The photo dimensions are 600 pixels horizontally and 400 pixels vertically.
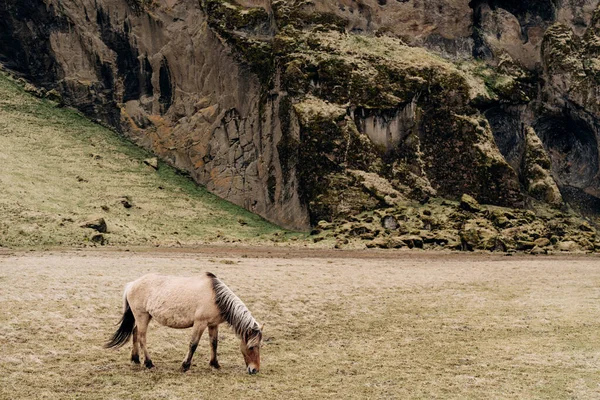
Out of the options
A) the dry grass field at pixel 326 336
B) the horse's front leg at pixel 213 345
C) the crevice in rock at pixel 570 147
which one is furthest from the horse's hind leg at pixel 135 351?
the crevice in rock at pixel 570 147

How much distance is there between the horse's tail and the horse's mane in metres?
2.28

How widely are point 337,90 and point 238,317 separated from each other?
4917cm

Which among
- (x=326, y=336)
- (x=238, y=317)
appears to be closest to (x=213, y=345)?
(x=238, y=317)

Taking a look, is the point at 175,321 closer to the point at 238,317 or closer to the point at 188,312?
the point at 188,312

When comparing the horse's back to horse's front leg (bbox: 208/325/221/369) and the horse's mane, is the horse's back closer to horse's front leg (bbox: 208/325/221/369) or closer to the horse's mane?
the horse's mane

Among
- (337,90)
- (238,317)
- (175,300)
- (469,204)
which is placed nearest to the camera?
(238,317)

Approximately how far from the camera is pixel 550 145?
229 ft

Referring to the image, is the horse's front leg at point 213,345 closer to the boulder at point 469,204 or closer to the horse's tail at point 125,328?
the horse's tail at point 125,328

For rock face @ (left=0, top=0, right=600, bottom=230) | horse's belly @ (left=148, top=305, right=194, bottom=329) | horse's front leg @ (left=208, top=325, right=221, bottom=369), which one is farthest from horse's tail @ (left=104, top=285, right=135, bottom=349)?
rock face @ (left=0, top=0, right=600, bottom=230)

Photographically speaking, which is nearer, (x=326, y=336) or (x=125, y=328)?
(x=125, y=328)

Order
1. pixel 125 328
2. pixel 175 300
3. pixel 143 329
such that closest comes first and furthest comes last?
pixel 175 300 → pixel 143 329 → pixel 125 328

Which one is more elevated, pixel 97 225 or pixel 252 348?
pixel 97 225

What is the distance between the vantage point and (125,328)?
575 inches

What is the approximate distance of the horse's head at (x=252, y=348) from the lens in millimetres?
13555
